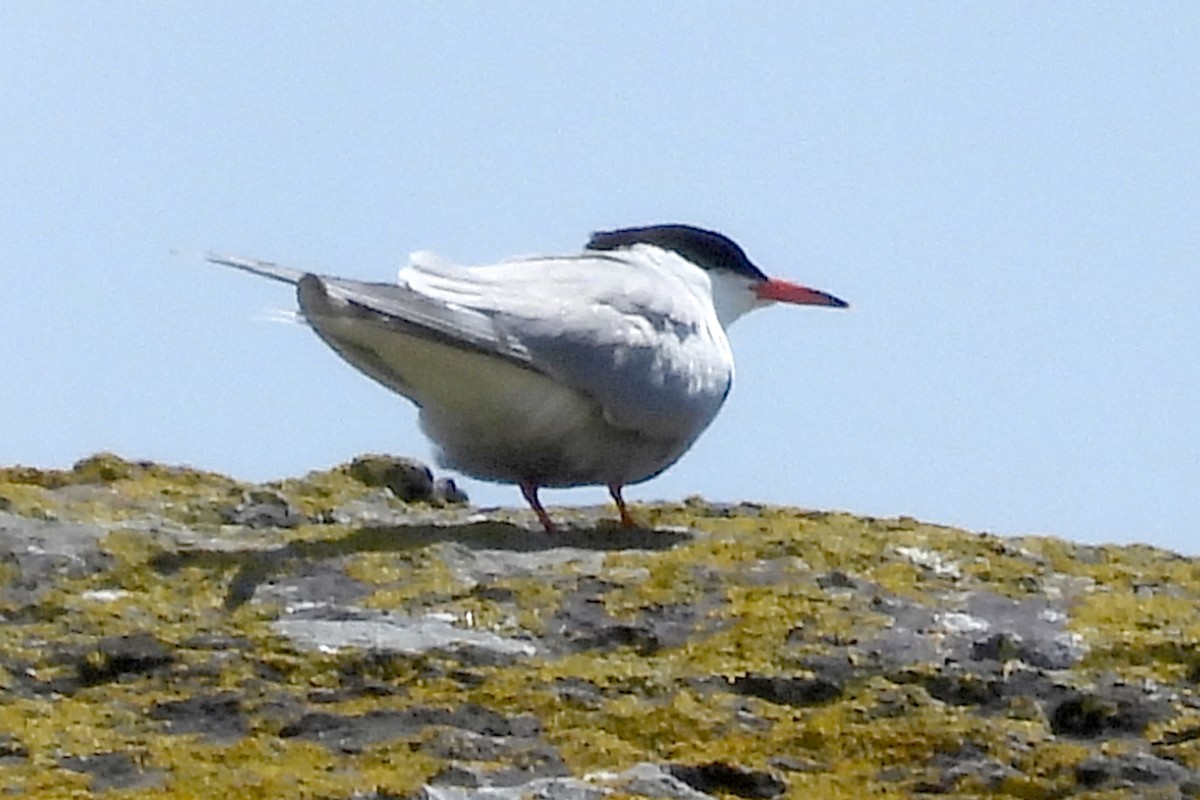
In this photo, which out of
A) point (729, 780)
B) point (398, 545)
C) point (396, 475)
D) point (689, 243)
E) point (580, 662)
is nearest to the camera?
point (729, 780)

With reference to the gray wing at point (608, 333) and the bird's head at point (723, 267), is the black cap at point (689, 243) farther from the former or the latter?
the gray wing at point (608, 333)

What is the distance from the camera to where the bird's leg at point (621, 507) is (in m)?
4.58

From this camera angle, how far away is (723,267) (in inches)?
269

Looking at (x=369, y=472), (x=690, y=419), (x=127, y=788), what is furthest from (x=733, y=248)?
(x=127, y=788)

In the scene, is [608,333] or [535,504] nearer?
[535,504]

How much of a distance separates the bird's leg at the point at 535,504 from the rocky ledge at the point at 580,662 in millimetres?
458

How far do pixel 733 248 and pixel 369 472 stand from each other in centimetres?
235

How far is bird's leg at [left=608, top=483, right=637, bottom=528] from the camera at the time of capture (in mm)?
4578

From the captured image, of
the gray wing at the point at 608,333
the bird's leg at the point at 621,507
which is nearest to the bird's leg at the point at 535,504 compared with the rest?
the bird's leg at the point at 621,507

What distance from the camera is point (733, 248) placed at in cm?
684

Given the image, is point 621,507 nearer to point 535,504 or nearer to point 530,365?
point 535,504

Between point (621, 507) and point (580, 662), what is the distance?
185 cm

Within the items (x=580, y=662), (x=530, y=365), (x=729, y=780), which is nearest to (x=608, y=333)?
(x=530, y=365)

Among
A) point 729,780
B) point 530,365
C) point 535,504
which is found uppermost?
point 530,365
